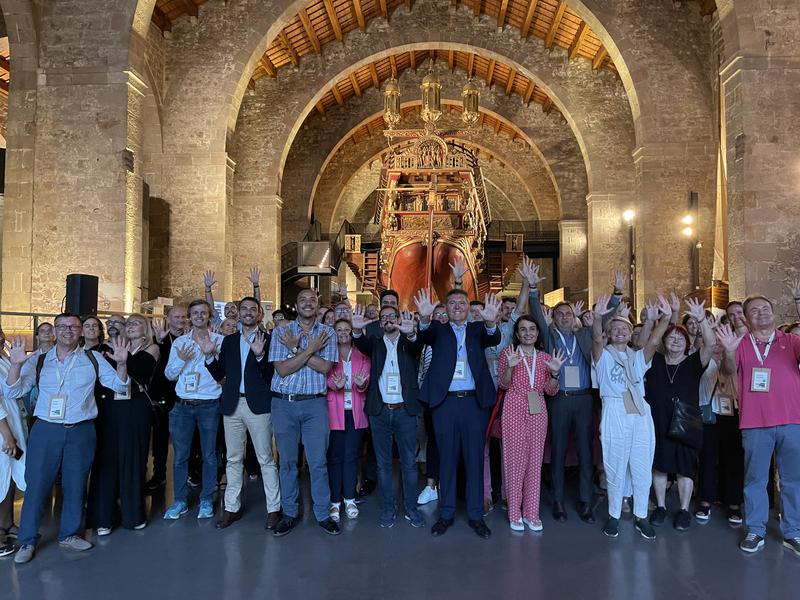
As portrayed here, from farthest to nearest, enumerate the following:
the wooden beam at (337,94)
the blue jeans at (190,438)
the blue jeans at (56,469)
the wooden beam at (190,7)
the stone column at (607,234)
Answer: the wooden beam at (337,94), the stone column at (607,234), the wooden beam at (190,7), the blue jeans at (190,438), the blue jeans at (56,469)

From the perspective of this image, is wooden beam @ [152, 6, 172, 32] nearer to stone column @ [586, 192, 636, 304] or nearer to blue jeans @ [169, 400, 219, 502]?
stone column @ [586, 192, 636, 304]

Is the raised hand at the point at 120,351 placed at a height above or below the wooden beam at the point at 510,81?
below

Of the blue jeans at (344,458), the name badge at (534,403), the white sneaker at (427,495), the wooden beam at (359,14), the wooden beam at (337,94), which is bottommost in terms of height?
the white sneaker at (427,495)

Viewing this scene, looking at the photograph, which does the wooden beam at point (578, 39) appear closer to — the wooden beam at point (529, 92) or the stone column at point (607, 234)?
the wooden beam at point (529, 92)

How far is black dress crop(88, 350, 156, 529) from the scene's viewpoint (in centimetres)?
415

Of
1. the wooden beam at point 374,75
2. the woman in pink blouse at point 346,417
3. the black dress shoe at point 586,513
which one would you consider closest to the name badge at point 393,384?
the woman in pink blouse at point 346,417

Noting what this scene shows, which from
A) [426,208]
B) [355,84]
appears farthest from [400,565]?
[355,84]

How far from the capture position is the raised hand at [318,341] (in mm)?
4137


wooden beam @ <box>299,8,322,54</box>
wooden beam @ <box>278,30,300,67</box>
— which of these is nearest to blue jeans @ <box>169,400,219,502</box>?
wooden beam @ <box>299,8,322,54</box>

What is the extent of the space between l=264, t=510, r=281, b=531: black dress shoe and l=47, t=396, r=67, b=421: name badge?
1496 millimetres

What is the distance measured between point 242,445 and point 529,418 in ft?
6.80

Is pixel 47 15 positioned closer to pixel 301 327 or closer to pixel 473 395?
pixel 301 327

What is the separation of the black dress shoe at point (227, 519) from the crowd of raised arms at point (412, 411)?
0.01 metres

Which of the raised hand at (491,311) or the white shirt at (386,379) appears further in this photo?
the white shirt at (386,379)
